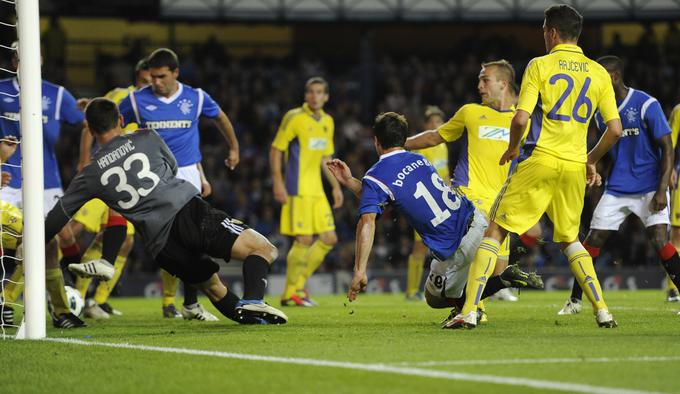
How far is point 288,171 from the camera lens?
14.0 metres

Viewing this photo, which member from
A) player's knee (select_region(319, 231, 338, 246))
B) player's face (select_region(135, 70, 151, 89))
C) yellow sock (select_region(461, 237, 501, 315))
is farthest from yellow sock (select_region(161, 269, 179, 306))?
yellow sock (select_region(461, 237, 501, 315))

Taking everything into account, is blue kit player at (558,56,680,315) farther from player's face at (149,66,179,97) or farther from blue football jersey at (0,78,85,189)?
blue football jersey at (0,78,85,189)

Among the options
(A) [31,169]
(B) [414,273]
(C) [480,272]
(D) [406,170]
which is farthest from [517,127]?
(B) [414,273]

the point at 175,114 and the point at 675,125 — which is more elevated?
the point at 175,114

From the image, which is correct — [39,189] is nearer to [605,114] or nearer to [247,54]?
[605,114]

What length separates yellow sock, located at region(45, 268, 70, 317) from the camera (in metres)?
8.67

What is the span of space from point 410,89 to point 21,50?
20.8 metres

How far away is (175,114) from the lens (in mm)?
10336

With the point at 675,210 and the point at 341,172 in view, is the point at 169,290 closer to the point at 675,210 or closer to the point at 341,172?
the point at 341,172

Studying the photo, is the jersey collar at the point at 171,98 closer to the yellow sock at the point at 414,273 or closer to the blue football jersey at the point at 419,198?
the blue football jersey at the point at 419,198

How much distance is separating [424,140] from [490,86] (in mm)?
798

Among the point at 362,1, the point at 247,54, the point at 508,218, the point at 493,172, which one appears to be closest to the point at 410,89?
the point at 362,1

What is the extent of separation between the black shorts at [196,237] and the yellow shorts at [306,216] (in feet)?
17.3

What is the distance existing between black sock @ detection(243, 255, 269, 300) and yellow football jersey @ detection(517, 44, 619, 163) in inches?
83.7
